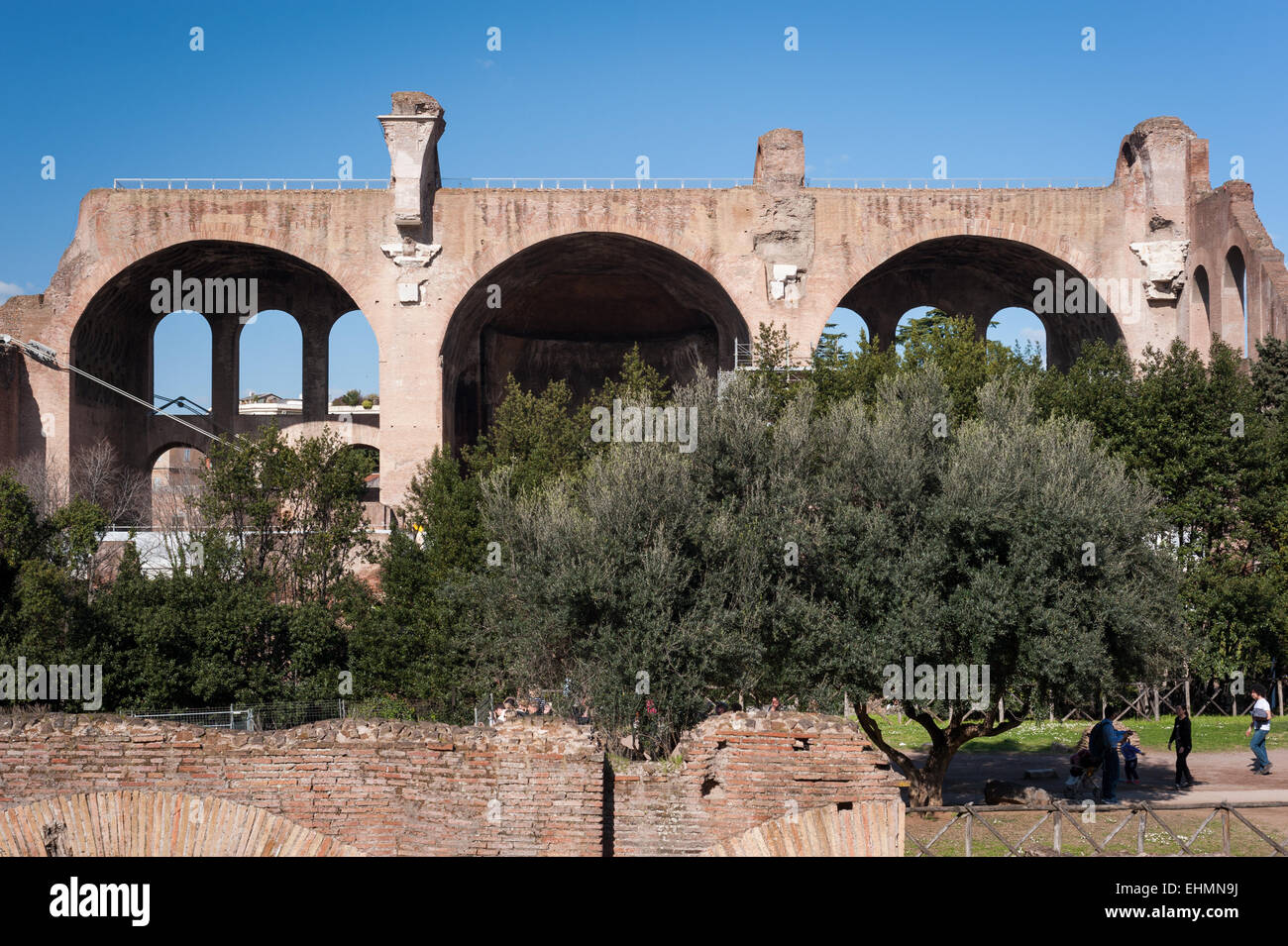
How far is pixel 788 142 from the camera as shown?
23.4m

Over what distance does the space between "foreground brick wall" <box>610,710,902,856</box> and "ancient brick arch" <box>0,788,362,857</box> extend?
5.61ft

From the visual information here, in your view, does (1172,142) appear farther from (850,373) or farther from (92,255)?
(92,255)

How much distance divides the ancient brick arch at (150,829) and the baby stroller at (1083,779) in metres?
8.27

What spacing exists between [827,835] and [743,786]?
59cm

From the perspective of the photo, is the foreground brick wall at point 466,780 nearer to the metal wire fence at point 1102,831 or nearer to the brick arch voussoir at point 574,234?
the metal wire fence at point 1102,831

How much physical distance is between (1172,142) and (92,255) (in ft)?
70.4

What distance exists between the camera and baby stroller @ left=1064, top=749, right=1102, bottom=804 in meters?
12.3

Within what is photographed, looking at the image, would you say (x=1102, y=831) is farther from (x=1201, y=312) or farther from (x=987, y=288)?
(x=987, y=288)

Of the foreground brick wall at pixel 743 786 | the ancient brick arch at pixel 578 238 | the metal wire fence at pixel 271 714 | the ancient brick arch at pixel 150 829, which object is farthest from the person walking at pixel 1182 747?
the ancient brick arch at pixel 578 238

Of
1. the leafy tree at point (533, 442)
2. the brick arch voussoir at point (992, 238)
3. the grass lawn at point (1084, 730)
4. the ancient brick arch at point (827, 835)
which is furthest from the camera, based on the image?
the brick arch voussoir at point (992, 238)

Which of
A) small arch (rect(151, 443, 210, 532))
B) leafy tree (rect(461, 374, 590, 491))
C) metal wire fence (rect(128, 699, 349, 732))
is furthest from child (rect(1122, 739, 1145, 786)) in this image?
small arch (rect(151, 443, 210, 532))

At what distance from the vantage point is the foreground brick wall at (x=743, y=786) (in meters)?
7.20
